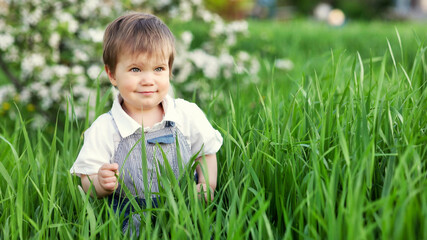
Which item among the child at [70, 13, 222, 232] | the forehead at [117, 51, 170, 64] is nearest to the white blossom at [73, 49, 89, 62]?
the child at [70, 13, 222, 232]

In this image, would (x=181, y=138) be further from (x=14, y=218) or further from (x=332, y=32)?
(x=332, y=32)

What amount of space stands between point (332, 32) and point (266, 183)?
5905 millimetres

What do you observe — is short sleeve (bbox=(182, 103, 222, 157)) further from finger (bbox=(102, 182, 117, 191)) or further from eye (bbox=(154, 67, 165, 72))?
finger (bbox=(102, 182, 117, 191))

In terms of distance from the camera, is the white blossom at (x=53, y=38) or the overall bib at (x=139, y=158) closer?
the overall bib at (x=139, y=158)

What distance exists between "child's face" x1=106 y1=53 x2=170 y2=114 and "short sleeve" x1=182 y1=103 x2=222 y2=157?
151 mm

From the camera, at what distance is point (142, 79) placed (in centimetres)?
159

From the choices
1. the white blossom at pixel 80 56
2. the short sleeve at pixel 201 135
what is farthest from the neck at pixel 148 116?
the white blossom at pixel 80 56

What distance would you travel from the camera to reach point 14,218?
1427mm

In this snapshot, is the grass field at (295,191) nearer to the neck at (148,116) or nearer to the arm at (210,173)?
the arm at (210,173)

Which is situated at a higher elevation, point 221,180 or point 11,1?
point 11,1

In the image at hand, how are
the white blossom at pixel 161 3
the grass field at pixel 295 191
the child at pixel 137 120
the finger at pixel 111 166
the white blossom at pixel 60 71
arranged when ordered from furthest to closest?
the white blossom at pixel 161 3, the white blossom at pixel 60 71, the child at pixel 137 120, the finger at pixel 111 166, the grass field at pixel 295 191

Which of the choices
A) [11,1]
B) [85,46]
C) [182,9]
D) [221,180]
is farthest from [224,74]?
[221,180]

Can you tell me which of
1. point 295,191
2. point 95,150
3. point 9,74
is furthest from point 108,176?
point 9,74

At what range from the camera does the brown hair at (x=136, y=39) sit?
1.58 meters
